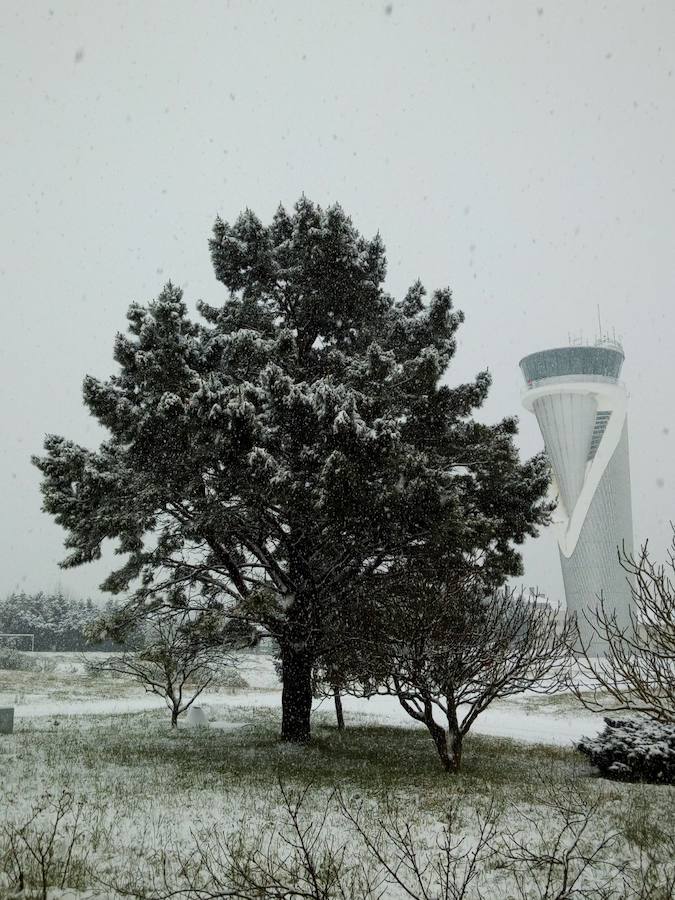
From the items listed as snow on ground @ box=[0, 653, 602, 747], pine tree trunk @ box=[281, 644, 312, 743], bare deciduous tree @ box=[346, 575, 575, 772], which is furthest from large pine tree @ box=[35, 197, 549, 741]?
snow on ground @ box=[0, 653, 602, 747]

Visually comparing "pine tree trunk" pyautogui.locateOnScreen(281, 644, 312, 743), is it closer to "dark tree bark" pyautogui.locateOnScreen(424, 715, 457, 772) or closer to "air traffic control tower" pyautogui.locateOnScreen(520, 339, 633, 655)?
"dark tree bark" pyautogui.locateOnScreen(424, 715, 457, 772)

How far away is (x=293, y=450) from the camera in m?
11.9

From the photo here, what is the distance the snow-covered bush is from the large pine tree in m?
3.90

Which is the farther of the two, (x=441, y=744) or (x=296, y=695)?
(x=296, y=695)

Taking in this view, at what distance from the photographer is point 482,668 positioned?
1143 cm

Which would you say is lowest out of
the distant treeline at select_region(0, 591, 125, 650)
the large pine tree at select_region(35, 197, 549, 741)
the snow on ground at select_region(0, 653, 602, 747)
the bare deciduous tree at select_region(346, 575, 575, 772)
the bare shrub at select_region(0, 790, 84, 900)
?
the distant treeline at select_region(0, 591, 125, 650)

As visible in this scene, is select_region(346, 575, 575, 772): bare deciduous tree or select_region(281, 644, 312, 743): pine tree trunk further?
select_region(281, 644, 312, 743): pine tree trunk

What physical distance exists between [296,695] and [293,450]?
248 inches

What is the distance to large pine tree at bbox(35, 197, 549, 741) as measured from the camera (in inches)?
436

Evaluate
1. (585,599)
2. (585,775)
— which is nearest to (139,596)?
(585,775)

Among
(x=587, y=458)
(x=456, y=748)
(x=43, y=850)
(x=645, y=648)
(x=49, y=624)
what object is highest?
(x=587, y=458)

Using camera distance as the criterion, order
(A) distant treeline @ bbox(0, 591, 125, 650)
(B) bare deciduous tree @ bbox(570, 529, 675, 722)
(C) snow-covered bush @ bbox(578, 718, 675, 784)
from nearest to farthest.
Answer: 1. (B) bare deciduous tree @ bbox(570, 529, 675, 722)
2. (C) snow-covered bush @ bbox(578, 718, 675, 784)
3. (A) distant treeline @ bbox(0, 591, 125, 650)

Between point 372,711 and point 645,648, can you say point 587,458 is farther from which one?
point 645,648

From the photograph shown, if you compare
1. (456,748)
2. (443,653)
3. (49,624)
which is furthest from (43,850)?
(49,624)
